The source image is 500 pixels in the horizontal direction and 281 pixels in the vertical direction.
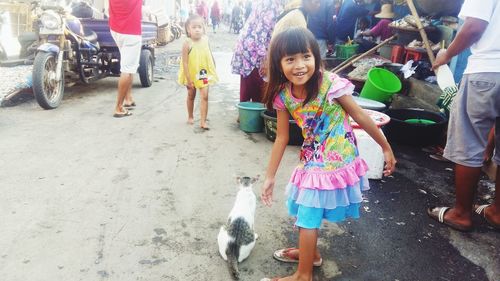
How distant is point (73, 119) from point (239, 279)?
3.86 meters

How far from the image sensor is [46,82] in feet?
17.7

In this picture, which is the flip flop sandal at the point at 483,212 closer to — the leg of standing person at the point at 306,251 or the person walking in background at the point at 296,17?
the leg of standing person at the point at 306,251

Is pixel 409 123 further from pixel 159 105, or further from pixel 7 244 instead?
pixel 7 244

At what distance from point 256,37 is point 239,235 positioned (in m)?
3.14

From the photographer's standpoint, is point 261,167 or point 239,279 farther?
point 261,167

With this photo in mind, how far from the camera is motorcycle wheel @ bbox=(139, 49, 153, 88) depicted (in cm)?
713

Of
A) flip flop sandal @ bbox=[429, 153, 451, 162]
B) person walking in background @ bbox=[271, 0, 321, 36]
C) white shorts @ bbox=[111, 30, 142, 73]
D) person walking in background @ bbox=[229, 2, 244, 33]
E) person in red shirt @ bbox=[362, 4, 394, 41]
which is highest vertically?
person walking in background @ bbox=[229, 2, 244, 33]

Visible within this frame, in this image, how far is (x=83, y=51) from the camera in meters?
6.32

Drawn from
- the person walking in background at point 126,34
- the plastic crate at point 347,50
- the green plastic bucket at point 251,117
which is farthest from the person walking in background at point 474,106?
the plastic crate at point 347,50

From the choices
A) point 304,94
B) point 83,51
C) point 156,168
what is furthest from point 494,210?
point 83,51

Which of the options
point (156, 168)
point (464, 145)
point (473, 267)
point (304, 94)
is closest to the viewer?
point (304, 94)

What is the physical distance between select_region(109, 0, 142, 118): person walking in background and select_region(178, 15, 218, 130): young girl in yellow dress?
0.82 meters

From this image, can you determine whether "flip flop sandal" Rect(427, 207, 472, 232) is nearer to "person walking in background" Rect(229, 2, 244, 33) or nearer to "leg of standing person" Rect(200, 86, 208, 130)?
"leg of standing person" Rect(200, 86, 208, 130)

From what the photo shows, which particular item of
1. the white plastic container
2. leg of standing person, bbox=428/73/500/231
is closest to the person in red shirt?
the white plastic container
